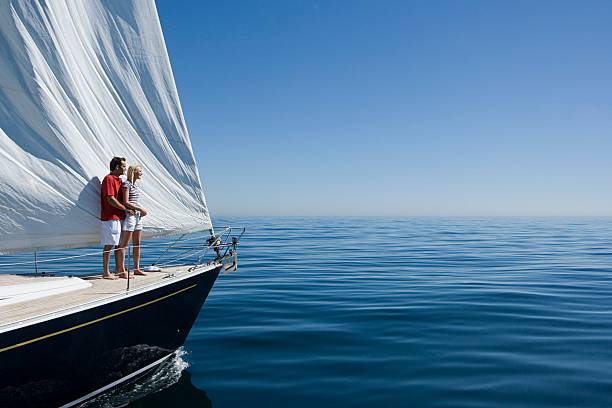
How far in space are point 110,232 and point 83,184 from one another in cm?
83

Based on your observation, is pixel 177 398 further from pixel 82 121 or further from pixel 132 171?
pixel 82 121

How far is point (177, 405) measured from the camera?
21.4ft

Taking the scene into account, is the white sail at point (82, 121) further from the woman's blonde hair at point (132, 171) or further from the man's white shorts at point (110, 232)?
the woman's blonde hair at point (132, 171)

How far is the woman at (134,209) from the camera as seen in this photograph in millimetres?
7637

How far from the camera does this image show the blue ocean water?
6.76m

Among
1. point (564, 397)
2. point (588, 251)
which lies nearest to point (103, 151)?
point (564, 397)

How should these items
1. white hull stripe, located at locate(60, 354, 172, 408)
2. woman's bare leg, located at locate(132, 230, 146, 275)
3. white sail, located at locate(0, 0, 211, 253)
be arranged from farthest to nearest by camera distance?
woman's bare leg, located at locate(132, 230, 146, 275) → white sail, located at locate(0, 0, 211, 253) → white hull stripe, located at locate(60, 354, 172, 408)

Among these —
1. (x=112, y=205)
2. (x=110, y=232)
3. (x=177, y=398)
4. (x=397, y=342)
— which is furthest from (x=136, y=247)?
(x=397, y=342)

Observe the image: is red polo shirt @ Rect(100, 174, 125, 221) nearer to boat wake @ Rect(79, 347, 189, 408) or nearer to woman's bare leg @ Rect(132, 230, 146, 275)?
woman's bare leg @ Rect(132, 230, 146, 275)

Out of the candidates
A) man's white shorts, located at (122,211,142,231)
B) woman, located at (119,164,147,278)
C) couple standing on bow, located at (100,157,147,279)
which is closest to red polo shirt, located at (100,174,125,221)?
couple standing on bow, located at (100,157,147,279)

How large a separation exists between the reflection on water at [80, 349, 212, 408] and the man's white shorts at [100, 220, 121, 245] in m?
2.15

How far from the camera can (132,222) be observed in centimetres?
789

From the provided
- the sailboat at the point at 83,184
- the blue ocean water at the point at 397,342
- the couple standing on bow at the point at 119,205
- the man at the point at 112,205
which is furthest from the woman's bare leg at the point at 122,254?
the blue ocean water at the point at 397,342

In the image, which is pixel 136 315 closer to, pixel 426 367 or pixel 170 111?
pixel 170 111
